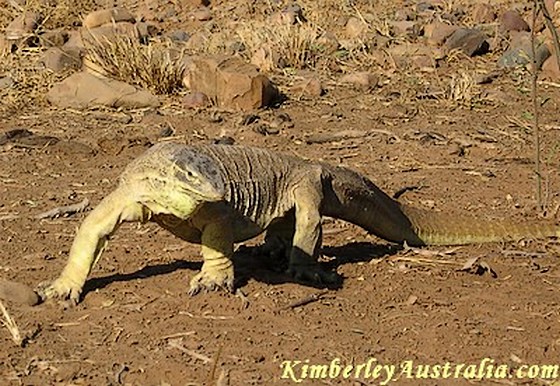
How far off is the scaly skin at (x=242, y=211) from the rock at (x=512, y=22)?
23.7 ft

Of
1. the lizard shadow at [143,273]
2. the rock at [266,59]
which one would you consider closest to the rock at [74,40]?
the rock at [266,59]

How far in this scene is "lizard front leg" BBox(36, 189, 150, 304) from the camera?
542cm

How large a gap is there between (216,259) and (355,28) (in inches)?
341

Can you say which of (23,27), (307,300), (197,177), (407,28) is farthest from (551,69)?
(197,177)

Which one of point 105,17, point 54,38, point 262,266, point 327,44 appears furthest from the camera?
point 105,17

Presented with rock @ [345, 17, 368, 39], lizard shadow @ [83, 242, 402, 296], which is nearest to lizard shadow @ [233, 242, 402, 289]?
lizard shadow @ [83, 242, 402, 296]

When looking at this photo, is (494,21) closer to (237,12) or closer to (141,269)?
(237,12)

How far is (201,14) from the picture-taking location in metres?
15.4

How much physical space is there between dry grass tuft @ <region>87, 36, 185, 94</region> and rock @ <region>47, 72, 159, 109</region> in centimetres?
25

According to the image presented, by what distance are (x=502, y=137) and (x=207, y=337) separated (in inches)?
218

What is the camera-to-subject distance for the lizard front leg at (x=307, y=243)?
6.07 meters

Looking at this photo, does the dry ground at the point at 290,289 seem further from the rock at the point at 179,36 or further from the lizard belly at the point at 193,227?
the rock at the point at 179,36

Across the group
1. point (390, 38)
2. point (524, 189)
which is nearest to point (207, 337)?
point (524, 189)

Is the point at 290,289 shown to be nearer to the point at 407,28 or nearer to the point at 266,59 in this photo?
the point at 266,59
